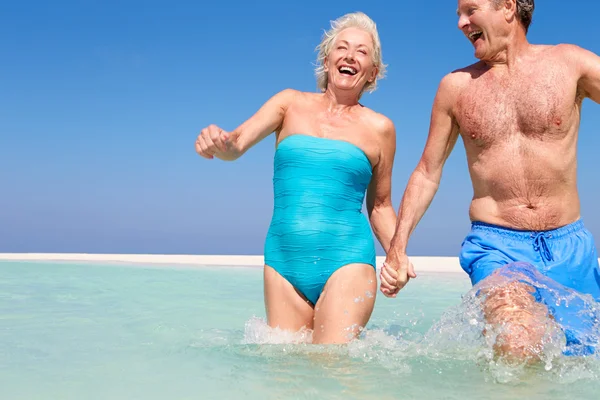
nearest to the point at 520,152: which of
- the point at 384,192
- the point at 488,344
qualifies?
the point at 384,192

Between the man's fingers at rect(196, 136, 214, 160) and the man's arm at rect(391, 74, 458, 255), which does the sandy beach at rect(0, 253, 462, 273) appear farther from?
the man's fingers at rect(196, 136, 214, 160)

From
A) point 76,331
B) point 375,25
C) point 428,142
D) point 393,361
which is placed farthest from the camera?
point 76,331

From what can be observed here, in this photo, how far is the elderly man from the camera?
8.71ft

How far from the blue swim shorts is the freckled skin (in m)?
0.06

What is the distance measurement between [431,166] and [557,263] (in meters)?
0.70

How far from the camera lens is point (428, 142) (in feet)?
9.77

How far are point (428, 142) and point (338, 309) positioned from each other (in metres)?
0.89

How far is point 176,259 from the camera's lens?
10336 mm

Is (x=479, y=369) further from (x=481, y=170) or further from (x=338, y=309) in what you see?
(x=481, y=170)

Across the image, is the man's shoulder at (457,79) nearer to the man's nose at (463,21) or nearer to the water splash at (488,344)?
the man's nose at (463,21)

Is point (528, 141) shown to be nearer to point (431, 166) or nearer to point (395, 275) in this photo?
point (431, 166)

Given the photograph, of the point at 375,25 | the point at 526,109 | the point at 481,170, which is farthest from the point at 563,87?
the point at 375,25

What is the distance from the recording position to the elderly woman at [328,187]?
2.82m

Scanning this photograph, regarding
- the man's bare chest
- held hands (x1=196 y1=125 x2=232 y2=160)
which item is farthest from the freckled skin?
held hands (x1=196 y1=125 x2=232 y2=160)
